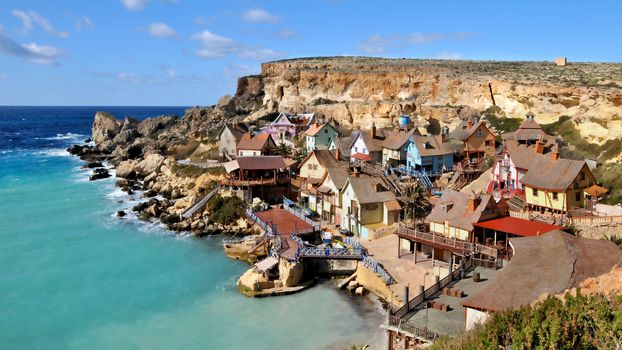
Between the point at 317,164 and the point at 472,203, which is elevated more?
the point at 317,164

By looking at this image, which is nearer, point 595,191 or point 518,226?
point 518,226

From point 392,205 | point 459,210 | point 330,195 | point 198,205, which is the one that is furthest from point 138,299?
point 459,210

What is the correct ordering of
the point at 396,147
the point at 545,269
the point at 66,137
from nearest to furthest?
the point at 545,269 < the point at 396,147 < the point at 66,137

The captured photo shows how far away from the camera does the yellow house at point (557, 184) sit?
33.3 metres

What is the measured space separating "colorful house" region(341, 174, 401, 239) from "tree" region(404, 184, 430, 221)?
123cm

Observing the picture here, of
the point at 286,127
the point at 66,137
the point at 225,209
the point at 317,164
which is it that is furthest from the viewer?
the point at 66,137

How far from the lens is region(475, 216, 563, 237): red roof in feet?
96.3

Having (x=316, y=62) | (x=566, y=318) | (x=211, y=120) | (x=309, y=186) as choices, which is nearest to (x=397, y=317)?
(x=566, y=318)

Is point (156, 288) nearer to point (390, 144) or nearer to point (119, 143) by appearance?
point (390, 144)

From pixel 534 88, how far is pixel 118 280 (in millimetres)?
50238

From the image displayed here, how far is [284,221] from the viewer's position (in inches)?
1671

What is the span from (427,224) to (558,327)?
22.2 metres

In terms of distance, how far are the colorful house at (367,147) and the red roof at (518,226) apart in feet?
79.9

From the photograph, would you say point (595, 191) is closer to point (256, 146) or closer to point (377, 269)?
point (377, 269)
